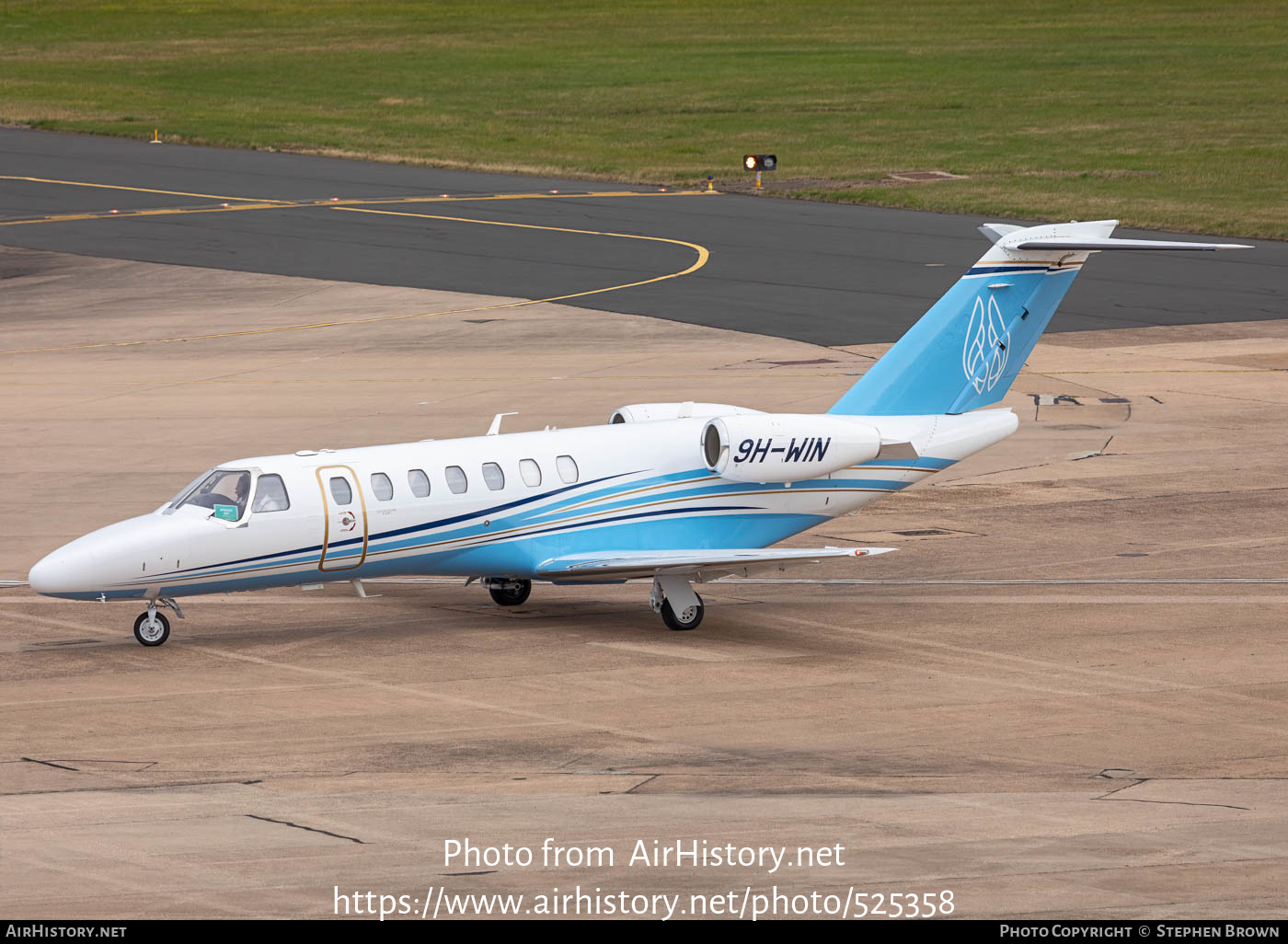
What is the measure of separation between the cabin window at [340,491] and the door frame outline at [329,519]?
9cm

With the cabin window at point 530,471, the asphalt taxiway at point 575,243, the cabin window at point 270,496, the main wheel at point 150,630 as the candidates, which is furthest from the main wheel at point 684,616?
the asphalt taxiway at point 575,243

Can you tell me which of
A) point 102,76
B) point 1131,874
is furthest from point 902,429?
point 102,76

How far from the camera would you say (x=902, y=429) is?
28.5 m

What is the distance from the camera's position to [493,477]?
86.5ft

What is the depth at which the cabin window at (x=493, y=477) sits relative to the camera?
Result: 26312 mm

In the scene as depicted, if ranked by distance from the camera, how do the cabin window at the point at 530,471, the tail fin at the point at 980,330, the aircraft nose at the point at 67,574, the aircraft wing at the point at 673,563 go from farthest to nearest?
the tail fin at the point at 980,330
the cabin window at the point at 530,471
the aircraft wing at the point at 673,563
the aircraft nose at the point at 67,574

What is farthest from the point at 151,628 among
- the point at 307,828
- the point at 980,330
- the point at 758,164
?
the point at 758,164

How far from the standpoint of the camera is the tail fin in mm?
28594

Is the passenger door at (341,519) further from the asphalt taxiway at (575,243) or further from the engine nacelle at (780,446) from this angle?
the asphalt taxiway at (575,243)

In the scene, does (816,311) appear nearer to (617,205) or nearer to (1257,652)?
(617,205)

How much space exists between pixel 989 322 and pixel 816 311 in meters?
25.3

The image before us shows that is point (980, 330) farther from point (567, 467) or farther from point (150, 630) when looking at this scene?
point (150, 630)

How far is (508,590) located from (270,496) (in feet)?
14.2

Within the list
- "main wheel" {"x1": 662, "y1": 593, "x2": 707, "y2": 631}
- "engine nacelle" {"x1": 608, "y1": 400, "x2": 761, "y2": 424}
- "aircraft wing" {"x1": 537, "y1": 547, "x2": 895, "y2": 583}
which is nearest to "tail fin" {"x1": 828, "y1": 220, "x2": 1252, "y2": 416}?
"engine nacelle" {"x1": 608, "y1": 400, "x2": 761, "y2": 424}
